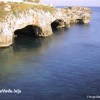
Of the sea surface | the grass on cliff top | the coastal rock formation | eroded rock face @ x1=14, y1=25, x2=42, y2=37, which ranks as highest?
the grass on cliff top

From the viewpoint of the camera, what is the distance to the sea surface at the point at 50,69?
5412 cm

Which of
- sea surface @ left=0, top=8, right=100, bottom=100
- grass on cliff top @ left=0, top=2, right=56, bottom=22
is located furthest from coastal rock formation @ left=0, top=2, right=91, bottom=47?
sea surface @ left=0, top=8, right=100, bottom=100

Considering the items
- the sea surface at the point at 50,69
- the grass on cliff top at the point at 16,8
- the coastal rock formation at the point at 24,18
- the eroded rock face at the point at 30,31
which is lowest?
the sea surface at the point at 50,69

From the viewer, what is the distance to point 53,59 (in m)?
79.7

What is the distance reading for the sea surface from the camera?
54.1m

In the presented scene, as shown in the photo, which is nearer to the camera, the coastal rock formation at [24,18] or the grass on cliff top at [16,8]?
the coastal rock formation at [24,18]

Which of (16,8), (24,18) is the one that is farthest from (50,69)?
(16,8)

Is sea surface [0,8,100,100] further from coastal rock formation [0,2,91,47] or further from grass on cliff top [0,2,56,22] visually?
grass on cliff top [0,2,56,22]

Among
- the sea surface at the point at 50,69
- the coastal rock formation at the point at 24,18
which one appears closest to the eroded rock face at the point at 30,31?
the coastal rock formation at the point at 24,18

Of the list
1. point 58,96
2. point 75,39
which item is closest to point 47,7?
point 75,39

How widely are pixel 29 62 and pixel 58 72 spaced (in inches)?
450

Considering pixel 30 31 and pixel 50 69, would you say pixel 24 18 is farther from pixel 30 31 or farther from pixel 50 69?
pixel 50 69

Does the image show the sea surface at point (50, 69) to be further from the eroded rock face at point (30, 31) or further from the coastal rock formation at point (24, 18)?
the eroded rock face at point (30, 31)

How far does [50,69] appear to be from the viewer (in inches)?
2734
